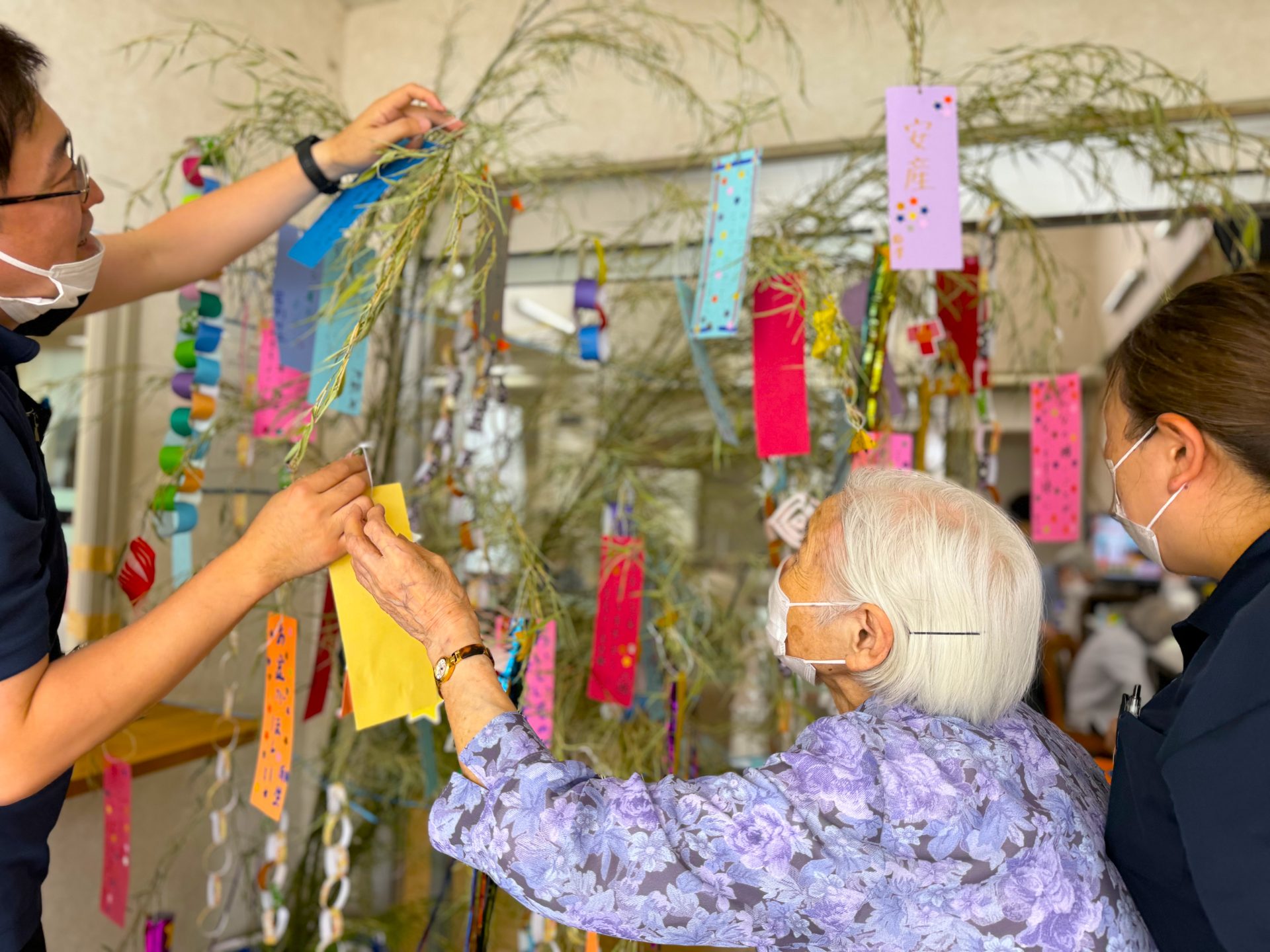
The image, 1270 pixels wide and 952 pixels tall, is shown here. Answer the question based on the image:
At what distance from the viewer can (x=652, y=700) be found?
5.79ft

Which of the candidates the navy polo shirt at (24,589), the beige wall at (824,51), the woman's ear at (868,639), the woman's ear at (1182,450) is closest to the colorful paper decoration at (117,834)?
the navy polo shirt at (24,589)

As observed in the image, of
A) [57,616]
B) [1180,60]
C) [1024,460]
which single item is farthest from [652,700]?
[1024,460]

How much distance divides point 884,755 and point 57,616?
963mm

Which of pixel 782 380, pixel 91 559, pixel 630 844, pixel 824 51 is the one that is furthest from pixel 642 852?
pixel 824 51

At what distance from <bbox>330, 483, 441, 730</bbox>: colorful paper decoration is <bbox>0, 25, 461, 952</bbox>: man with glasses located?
0.17 ft

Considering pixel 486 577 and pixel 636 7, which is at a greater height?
pixel 636 7

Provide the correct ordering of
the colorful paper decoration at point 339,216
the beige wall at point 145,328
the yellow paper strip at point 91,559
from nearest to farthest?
the colorful paper decoration at point 339,216, the beige wall at point 145,328, the yellow paper strip at point 91,559

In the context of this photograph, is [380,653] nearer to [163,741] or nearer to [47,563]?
[47,563]

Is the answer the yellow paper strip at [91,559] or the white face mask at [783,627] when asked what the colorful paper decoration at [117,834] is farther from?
the white face mask at [783,627]

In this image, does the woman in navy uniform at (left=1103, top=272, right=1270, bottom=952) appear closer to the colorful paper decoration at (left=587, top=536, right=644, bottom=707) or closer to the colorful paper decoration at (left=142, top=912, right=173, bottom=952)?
the colorful paper decoration at (left=587, top=536, right=644, bottom=707)

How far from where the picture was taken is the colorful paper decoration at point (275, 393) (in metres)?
1.65

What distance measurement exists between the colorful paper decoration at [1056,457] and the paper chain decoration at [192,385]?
1.42 m

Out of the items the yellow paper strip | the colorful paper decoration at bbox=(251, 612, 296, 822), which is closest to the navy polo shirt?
the colorful paper decoration at bbox=(251, 612, 296, 822)

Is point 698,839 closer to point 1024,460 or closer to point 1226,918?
point 1226,918
